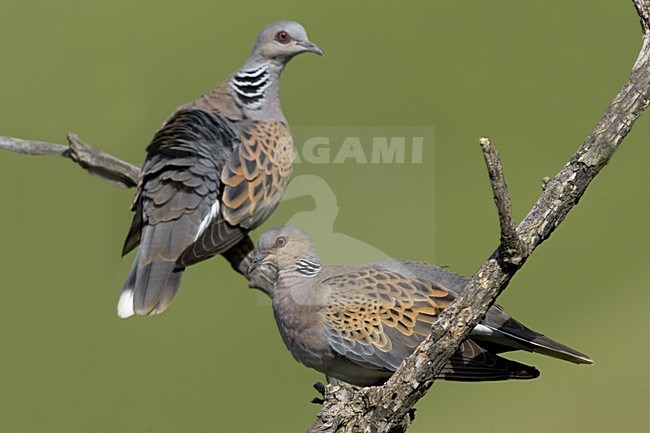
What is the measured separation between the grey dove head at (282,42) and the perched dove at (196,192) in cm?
7

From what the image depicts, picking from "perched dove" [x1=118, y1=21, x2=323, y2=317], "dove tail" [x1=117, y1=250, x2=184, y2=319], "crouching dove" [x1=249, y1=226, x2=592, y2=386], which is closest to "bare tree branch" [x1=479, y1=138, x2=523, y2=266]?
"crouching dove" [x1=249, y1=226, x2=592, y2=386]

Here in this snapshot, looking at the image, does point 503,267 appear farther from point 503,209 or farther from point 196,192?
point 196,192

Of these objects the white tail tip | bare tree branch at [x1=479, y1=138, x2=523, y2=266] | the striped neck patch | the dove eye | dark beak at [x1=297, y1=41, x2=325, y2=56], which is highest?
dark beak at [x1=297, y1=41, x2=325, y2=56]

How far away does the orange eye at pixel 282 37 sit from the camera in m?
4.32

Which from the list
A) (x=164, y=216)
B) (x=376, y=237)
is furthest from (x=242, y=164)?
(x=376, y=237)

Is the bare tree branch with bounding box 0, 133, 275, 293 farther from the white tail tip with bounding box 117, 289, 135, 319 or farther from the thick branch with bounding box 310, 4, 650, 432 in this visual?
the thick branch with bounding box 310, 4, 650, 432

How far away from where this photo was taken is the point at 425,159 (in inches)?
126

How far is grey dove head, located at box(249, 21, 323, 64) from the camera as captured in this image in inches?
169

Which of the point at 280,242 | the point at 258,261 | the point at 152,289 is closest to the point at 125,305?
the point at 152,289

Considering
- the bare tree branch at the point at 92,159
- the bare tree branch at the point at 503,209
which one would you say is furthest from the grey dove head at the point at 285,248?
the bare tree branch at the point at 503,209

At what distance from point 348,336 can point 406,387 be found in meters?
0.53

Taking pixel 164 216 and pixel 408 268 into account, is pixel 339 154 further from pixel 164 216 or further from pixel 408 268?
pixel 164 216

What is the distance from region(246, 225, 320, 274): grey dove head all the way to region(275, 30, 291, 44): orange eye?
1.28m

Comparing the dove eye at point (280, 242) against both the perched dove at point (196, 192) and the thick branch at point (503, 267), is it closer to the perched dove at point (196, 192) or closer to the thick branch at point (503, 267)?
the perched dove at point (196, 192)
